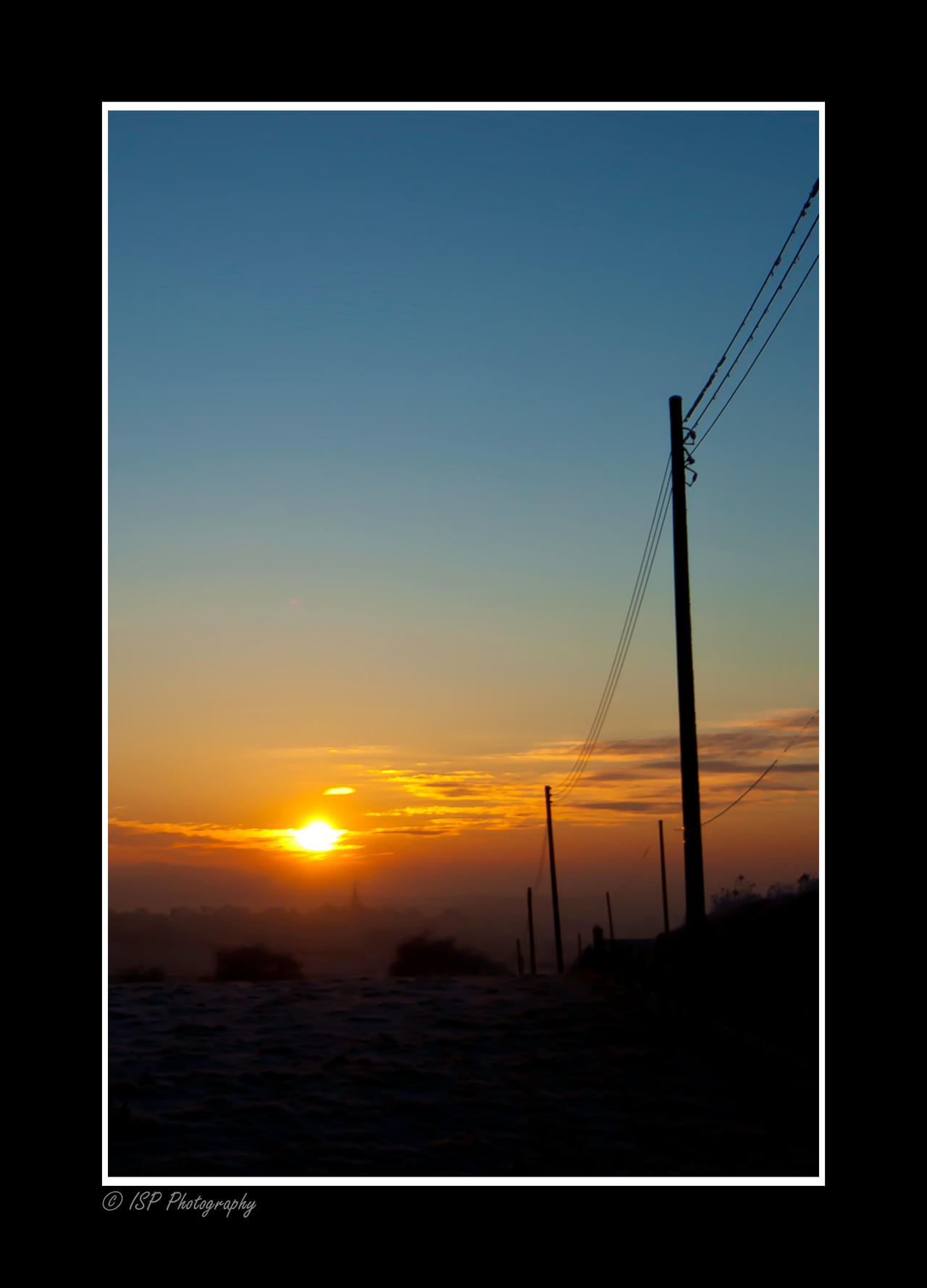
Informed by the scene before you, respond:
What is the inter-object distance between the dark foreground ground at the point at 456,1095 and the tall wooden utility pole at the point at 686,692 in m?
1.86

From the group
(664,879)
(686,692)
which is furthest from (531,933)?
(686,692)

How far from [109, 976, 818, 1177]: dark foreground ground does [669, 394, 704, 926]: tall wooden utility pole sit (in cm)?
186

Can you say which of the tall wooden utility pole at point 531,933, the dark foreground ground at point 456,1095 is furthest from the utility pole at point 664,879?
the dark foreground ground at point 456,1095

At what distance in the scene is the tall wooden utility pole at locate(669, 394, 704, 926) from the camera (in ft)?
43.1

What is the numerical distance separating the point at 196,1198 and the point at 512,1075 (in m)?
6.49

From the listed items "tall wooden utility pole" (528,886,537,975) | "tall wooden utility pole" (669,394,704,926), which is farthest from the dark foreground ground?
"tall wooden utility pole" (528,886,537,975)

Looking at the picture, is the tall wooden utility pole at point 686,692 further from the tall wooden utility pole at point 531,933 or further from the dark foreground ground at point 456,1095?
the tall wooden utility pole at point 531,933

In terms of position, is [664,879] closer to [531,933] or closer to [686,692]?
[531,933]

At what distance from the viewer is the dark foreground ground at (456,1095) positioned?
9469 mm

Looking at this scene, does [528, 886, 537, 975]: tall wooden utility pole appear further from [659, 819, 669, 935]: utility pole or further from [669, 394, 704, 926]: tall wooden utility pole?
[669, 394, 704, 926]: tall wooden utility pole

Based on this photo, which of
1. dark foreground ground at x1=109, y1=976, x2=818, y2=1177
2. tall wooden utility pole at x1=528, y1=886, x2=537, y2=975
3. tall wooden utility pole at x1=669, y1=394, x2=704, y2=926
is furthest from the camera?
tall wooden utility pole at x1=528, y1=886, x2=537, y2=975
